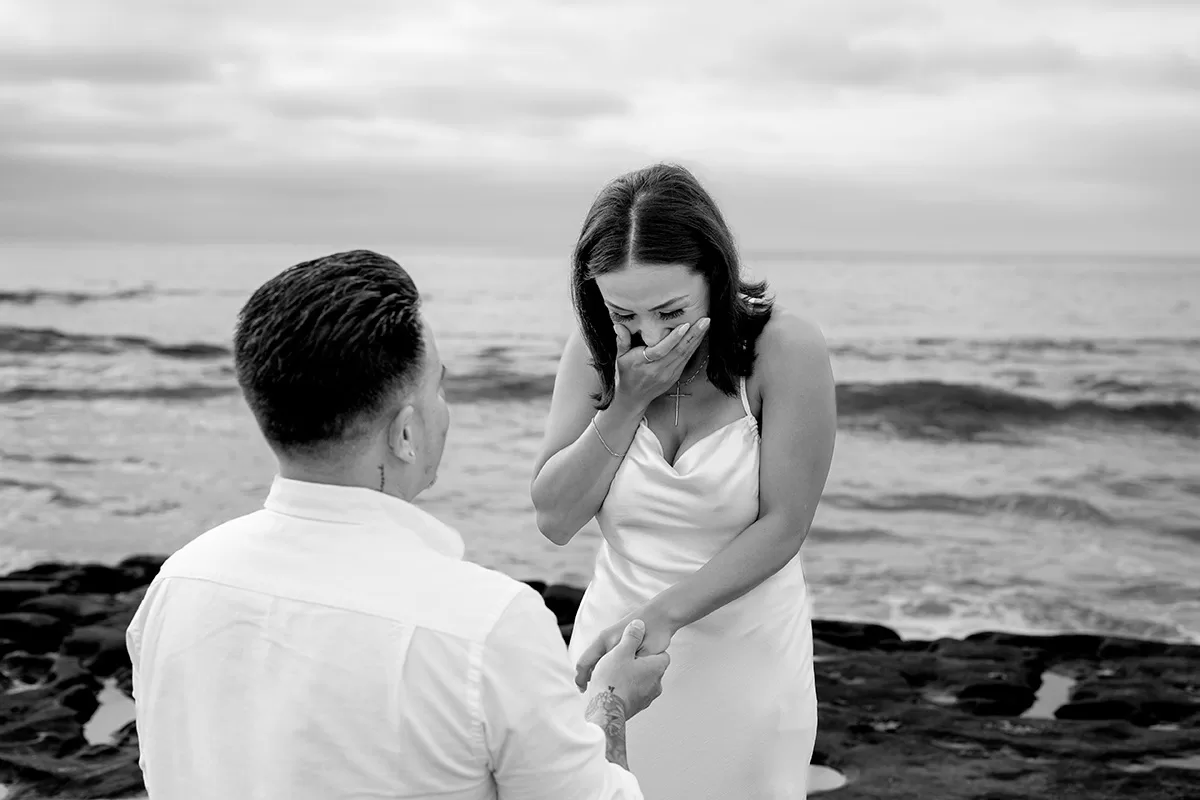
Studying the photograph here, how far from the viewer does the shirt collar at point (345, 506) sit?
167 cm

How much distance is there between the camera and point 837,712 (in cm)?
643

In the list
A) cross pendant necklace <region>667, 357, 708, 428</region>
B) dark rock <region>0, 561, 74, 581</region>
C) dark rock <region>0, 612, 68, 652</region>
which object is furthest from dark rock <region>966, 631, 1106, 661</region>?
dark rock <region>0, 561, 74, 581</region>

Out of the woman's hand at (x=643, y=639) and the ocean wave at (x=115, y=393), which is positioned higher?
the woman's hand at (x=643, y=639)

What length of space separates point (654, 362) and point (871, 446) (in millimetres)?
14096

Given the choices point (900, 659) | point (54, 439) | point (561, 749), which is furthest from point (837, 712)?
point (54, 439)

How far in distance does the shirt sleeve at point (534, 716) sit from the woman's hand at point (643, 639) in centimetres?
112

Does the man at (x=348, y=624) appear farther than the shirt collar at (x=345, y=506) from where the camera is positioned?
No

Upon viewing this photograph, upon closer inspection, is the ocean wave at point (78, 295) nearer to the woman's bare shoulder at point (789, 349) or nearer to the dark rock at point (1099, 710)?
the dark rock at point (1099, 710)

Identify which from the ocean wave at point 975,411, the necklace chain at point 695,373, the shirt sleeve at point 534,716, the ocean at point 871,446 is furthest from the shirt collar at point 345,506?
the ocean wave at point 975,411

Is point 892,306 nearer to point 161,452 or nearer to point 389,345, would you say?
point 161,452

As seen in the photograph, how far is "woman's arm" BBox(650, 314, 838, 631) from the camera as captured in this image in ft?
9.54

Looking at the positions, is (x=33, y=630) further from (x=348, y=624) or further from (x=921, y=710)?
(x=348, y=624)

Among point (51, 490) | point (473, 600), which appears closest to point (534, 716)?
point (473, 600)

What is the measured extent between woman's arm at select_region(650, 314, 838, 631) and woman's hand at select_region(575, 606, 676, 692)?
0.02m
